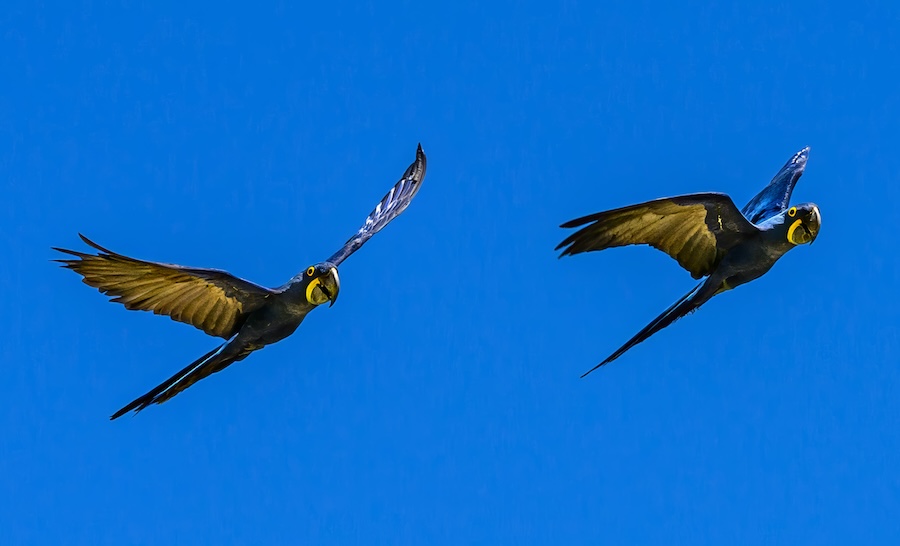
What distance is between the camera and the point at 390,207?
2044cm

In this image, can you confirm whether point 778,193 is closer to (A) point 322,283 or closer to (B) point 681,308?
(B) point 681,308

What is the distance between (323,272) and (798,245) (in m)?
5.73

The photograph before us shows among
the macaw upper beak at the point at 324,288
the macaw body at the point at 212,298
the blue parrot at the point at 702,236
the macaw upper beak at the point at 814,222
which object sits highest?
the macaw body at the point at 212,298

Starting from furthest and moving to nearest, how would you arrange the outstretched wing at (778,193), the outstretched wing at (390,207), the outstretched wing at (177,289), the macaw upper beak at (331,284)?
the outstretched wing at (778,193) → the outstretched wing at (390,207) → the macaw upper beak at (331,284) → the outstretched wing at (177,289)

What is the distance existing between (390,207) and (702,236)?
4355 millimetres

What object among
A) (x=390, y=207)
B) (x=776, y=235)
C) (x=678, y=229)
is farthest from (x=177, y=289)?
(x=776, y=235)

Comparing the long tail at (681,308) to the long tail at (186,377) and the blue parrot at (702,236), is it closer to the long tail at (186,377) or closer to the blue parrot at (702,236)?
the blue parrot at (702,236)

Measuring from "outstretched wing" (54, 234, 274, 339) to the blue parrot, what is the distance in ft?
12.8

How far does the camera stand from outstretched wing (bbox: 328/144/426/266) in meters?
19.1

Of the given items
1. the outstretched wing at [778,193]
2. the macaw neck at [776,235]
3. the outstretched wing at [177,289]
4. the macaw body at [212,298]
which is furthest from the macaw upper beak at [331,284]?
the outstretched wing at [778,193]

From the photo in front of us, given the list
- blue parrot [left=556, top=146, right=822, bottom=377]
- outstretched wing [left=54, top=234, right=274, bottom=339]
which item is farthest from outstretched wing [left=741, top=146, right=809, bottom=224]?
outstretched wing [left=54, top=234, right=274, bottom=339]

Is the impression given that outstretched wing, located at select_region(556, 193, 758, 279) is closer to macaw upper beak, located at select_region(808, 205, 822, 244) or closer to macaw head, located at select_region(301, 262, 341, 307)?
macaw upper beak, located at select_region(808, 205, 822, 244)

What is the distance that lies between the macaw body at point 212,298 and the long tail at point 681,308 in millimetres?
3775

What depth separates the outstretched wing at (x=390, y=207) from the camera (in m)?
19.1
